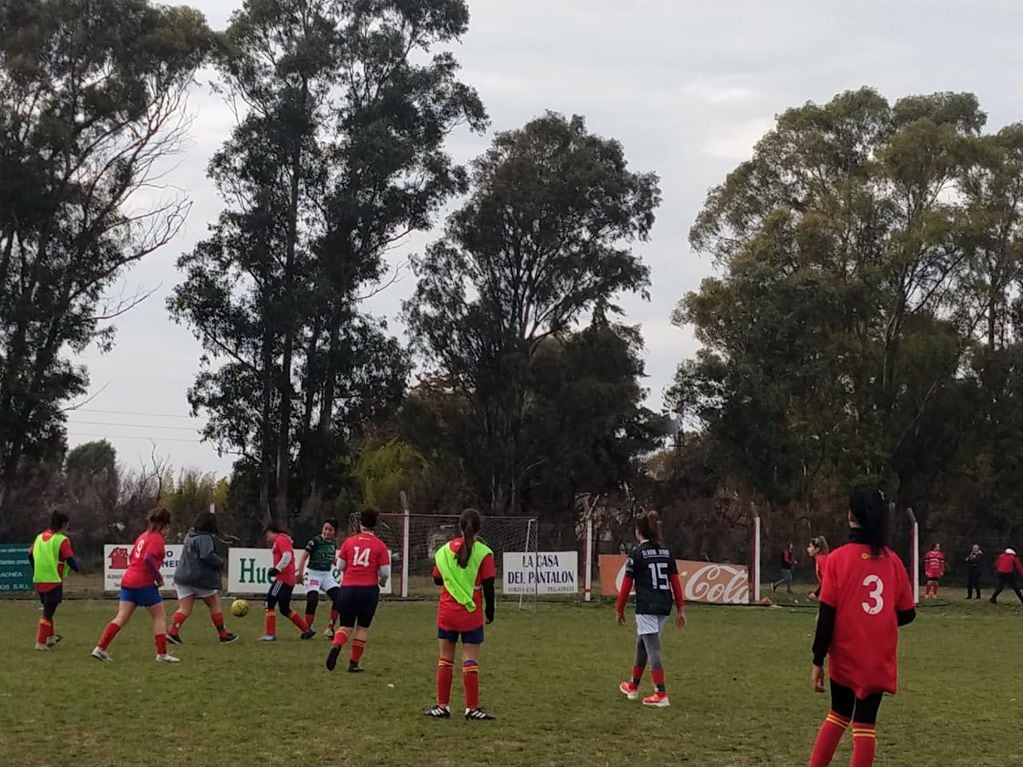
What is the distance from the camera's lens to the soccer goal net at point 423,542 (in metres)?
28.9

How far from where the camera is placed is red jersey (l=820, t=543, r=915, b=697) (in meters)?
7.30

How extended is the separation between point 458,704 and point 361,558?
2.14 meters

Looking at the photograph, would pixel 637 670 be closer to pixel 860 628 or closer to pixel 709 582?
Answer: pixel 860 628

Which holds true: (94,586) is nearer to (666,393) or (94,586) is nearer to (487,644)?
(487,644)

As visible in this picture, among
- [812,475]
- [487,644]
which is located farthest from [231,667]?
[812,475]

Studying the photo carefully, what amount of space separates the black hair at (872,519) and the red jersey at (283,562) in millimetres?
Answer: 10917

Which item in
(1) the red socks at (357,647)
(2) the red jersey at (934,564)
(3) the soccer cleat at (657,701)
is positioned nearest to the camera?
(3) the soccer cleat at (657,701)

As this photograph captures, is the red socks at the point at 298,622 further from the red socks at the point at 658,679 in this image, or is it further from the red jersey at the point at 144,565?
the red socks at the point at 658,679

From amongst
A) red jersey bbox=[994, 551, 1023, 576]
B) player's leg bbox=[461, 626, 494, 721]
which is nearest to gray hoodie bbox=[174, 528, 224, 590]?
player's leg bbox=[461, 626, 494, 721]

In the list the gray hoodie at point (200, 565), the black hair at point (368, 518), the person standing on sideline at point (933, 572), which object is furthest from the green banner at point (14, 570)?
the person standing on sideline at point (933, 572)

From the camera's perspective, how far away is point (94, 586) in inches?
1250

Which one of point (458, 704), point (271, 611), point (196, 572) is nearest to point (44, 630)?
point (196, 572)

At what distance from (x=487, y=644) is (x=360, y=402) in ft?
91.5

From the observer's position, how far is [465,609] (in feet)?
33.8
